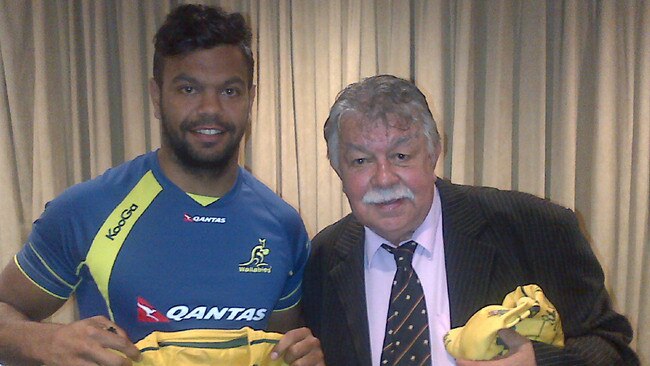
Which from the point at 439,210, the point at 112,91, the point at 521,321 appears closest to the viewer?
the point at 521,321

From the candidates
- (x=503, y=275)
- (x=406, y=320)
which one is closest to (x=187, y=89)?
(x=406, y=320)

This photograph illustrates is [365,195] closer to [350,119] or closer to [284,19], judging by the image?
[350,119]

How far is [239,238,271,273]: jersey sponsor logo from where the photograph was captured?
1.36 meters

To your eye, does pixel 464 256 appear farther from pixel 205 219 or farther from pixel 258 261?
pixel 205 219

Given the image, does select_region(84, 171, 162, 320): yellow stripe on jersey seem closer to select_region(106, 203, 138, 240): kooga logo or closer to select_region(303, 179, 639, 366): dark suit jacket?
select_region(106, 203, 138, 240): kooga logo

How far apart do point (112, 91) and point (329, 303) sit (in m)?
2.04

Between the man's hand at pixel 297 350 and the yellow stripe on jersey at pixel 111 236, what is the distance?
41 cm

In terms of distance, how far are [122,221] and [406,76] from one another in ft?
6.27

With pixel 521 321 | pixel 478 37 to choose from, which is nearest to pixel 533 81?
pixel 478 37

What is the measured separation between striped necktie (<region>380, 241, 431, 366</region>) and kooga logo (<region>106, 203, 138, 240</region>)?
0.63 m

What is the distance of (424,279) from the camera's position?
1376 millimetres

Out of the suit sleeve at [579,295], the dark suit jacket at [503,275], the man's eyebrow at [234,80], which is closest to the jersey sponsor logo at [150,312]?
the dark suit jacket at [503,275]

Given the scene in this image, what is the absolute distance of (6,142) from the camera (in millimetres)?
2957

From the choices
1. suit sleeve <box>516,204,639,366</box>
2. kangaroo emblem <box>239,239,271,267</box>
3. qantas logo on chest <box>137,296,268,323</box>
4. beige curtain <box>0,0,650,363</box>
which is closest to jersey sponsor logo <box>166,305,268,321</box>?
qantas logo on chest <box>137,296,268,323</box>
